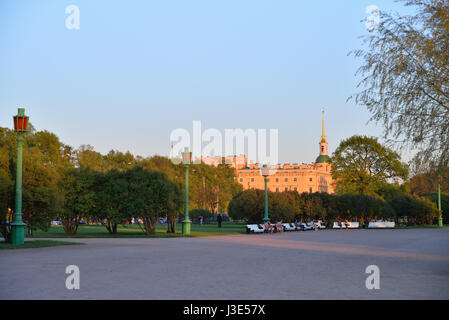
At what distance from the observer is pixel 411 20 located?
16.2 metres

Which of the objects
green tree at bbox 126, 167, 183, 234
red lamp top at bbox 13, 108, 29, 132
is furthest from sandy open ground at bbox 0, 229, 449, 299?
green tree at bbox 126, 167, 183, 234

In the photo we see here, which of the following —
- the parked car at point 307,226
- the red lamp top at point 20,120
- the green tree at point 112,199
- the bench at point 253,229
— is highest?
the red lamp top at point 20,120

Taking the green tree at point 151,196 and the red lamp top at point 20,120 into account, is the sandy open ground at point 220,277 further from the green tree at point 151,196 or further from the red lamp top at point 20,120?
the green tree at point 151,196

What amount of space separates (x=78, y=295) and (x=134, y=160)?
82.4 meters

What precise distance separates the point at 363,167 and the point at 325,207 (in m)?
13.4

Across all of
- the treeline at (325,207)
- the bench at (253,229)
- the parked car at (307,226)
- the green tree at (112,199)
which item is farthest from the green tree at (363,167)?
the green tree at (112,199)

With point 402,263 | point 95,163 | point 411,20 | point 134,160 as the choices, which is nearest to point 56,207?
point 402,263

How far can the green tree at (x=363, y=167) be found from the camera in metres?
74.1

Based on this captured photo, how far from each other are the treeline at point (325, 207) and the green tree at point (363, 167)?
12.6 ft

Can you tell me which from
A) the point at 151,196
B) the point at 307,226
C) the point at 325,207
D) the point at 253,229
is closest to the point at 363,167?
the point at 325,207

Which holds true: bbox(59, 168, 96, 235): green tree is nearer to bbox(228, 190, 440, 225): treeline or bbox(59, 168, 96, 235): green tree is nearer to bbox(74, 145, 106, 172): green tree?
bbox(228, 190, 440, 225): treeline

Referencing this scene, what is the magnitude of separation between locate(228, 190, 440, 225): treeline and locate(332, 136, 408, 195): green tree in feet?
12.6

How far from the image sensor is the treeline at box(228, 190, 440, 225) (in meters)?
56.0
